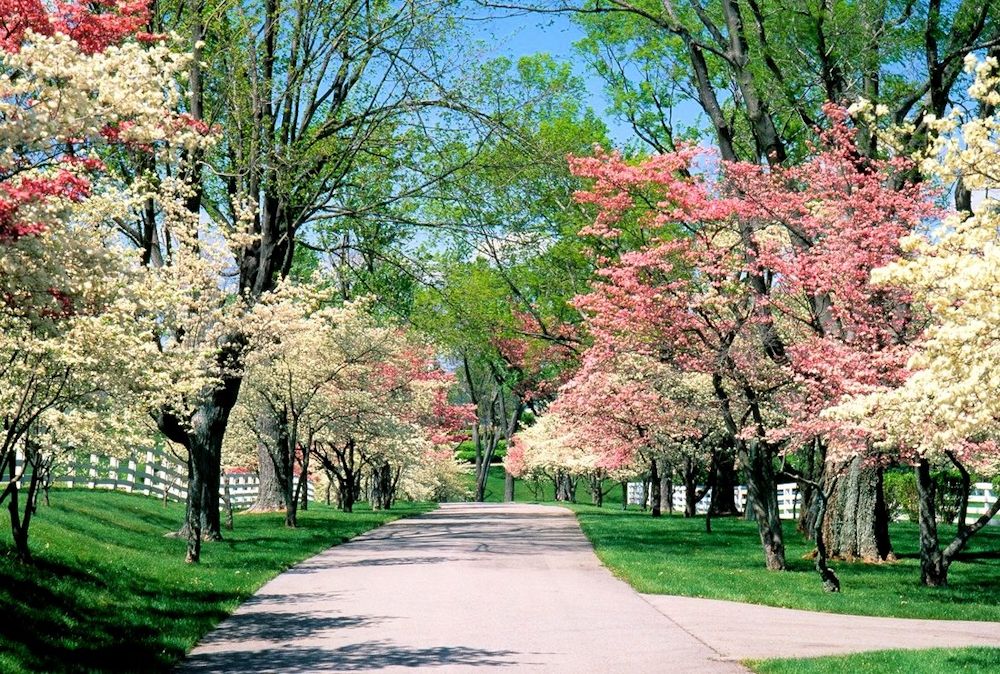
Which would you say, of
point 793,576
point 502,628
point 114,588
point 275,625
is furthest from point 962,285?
point 793,576

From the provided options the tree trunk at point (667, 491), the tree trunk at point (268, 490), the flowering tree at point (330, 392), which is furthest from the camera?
the tree trunk at point (667, 491)

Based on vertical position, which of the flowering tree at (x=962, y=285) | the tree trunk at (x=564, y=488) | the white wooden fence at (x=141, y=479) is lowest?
the tree trunk at (x=564, y=488)

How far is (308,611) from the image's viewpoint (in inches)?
463

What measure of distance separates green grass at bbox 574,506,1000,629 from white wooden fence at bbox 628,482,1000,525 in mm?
4245

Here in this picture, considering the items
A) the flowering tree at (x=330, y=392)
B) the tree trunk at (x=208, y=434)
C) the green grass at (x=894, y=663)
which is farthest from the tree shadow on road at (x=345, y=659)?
the flowering tree at (x=330, y=392)

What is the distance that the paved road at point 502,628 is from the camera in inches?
341

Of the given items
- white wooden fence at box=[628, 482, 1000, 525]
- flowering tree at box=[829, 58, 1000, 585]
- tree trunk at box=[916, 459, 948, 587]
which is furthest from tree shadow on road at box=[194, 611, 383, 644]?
white wooden fence at box=[628, 482, 1000, 525]

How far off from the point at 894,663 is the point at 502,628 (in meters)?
3.80

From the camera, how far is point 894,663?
8602 millimetres

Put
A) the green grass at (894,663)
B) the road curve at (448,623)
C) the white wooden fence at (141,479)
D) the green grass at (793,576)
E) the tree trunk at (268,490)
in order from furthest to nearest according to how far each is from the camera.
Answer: the tree trunk at (268,490) → the white wooden fence at (141,479) → the green grass at (793,576) → the road curve at (448,623) → the green grass at (894,663)

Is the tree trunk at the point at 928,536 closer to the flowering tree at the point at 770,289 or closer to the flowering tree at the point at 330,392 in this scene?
the flowering tree at the point at 770,289

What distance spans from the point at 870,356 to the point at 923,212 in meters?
2.67

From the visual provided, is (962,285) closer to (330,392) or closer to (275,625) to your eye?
(275,625)

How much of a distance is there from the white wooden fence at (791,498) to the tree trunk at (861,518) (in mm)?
3700
